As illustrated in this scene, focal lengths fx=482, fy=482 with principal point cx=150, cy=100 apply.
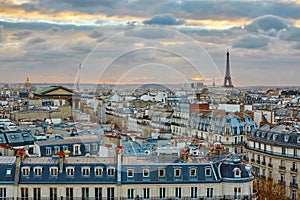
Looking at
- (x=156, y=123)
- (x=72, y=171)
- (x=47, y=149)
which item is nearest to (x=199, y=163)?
(x=72, y=171)

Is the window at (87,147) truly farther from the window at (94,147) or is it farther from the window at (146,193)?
the window at (146,193)

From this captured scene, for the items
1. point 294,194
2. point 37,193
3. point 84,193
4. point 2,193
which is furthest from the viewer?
point 294,194

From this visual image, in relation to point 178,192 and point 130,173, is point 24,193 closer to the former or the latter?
point 130,173

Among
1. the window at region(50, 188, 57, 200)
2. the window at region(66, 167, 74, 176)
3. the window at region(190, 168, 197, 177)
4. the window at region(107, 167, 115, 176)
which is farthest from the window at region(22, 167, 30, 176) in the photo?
the window at region(190, 168, 197, 177)

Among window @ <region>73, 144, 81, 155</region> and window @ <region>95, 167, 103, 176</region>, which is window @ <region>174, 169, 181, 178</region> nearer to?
window @ <region>95, 167, 103, 176</region>

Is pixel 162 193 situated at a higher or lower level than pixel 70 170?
lower

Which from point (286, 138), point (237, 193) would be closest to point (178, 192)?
point (237, 193)

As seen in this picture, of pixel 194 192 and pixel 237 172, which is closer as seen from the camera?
pixel 194 192

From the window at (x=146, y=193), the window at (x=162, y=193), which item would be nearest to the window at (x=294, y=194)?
the window at (x=162, y=193)

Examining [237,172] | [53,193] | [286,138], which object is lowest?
[53,193]
